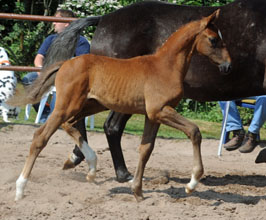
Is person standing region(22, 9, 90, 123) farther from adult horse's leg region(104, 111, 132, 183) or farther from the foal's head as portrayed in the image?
the foal's head

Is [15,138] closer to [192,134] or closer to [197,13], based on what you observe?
[197,13]

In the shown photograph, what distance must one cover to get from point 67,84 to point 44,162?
1.99 meters

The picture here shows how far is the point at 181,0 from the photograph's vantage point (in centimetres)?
1200

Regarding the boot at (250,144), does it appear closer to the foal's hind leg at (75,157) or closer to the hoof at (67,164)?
the foal's hind leg at (75,157)

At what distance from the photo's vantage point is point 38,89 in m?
5.20

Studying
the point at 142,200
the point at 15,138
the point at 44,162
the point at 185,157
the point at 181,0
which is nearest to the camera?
the point at 142,200

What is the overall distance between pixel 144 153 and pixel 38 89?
110 cm

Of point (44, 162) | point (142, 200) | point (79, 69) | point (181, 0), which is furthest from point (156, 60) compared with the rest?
point (181, 0)

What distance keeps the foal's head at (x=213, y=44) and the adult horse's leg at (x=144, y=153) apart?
2.41ft

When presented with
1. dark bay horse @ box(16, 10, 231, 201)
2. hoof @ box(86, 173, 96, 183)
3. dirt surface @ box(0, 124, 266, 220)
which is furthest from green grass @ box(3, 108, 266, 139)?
dark bay horse @ box(16, 10, 231, 201)

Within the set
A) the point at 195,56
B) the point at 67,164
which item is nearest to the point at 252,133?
the point at 195,56

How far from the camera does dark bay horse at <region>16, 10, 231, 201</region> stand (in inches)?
185

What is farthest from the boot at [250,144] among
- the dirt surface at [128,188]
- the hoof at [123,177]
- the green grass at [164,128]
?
the hoof at [123,177]

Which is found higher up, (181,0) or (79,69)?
(79,69)
